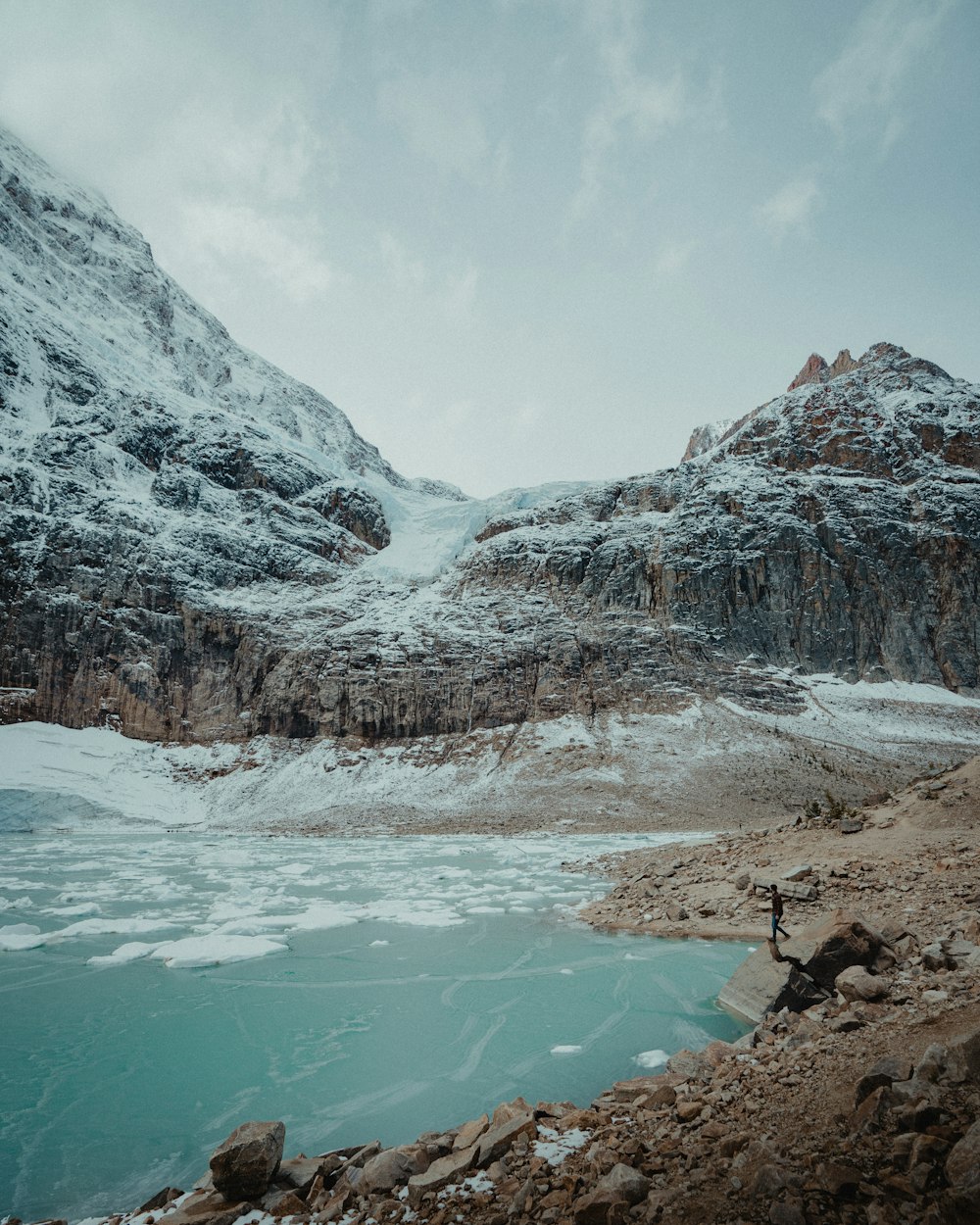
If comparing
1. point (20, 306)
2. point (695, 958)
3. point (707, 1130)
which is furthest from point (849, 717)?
point (20, 306)

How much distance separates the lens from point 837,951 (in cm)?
743

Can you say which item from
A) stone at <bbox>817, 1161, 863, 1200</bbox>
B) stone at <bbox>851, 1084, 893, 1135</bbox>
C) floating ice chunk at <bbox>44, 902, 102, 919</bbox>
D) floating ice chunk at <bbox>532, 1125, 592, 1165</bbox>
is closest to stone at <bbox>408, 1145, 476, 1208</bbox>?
floating ice chunk at <bbox>532, 1125, 592, 1165</bbox>

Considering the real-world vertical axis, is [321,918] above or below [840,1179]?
below

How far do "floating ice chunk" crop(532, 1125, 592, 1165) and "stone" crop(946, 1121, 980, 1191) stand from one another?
2.24m

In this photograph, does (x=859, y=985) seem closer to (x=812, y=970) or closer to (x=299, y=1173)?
(x=812, y=970)

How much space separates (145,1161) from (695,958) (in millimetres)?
8940

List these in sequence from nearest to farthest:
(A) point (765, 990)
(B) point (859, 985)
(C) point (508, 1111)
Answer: (C) point (508, 1111) → (B) point (859, 985) → (A) point (765, 990)

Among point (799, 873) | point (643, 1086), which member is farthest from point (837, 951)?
point (799, 873)

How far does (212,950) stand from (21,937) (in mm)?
4885

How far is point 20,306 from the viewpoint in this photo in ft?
308

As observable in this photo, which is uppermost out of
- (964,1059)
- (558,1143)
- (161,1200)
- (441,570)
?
(441,570)

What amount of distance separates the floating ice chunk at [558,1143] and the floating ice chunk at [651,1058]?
128 inches

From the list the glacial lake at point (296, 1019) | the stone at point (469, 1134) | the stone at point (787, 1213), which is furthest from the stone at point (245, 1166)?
the stone at point (787, 1213)

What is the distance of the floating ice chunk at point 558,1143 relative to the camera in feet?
13.3
